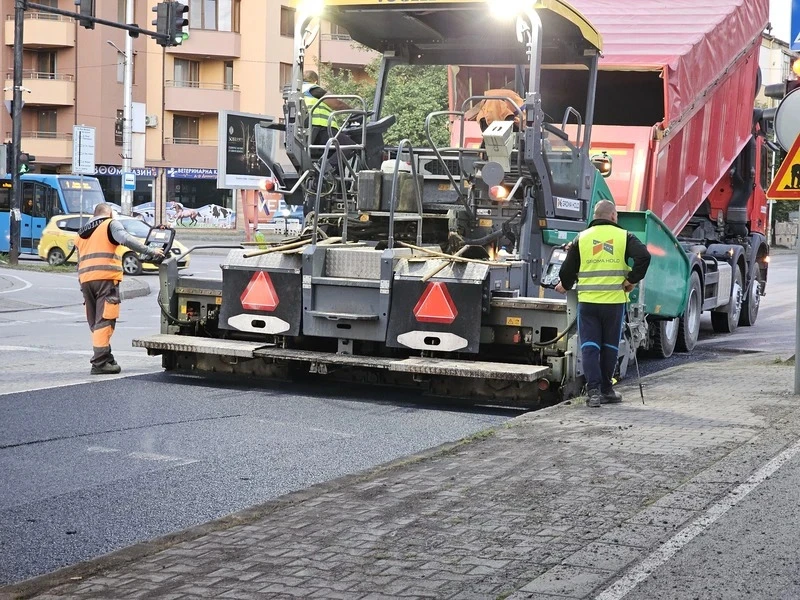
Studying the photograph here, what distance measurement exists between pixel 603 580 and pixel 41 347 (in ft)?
35.5

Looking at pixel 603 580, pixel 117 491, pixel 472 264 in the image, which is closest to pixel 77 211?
pixel 472 264

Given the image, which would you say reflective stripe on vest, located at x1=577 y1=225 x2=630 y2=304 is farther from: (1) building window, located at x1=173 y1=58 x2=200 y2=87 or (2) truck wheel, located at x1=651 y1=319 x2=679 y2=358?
(1) building window, located at x1=173 y1=58 x2=200 y2=87

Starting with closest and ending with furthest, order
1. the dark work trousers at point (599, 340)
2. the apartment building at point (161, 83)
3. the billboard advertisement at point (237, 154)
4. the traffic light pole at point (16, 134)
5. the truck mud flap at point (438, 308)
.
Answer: the dark work trousers at point (599, 340), the truck mud flap at point (438, 308), the traffic light pole at point (16, 134), the billboard advertisement at point (237, 154), the apartment building at point (161, 83)

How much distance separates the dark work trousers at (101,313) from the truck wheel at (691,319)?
252 inches

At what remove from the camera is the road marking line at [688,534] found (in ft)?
16.9

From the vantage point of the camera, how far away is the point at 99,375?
1205cm

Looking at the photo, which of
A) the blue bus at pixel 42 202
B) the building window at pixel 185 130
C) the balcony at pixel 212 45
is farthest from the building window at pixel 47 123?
the blue bus at pixel 42 202

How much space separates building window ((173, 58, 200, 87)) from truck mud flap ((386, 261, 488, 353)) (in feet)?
175

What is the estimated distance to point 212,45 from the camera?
61.2 metres

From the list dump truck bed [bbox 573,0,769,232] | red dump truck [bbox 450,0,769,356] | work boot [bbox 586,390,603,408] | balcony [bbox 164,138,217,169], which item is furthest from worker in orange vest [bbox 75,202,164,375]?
balcony [bbox 164,138,217,169]

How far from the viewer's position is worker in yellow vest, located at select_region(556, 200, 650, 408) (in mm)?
10211

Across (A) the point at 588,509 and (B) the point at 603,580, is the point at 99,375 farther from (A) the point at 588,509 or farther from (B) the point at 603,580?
(B) the point at 603,580

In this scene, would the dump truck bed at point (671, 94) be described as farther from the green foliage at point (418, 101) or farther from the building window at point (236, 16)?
the building window at point (236, 16)

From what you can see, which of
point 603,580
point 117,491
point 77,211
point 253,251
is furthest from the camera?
point 77,211
